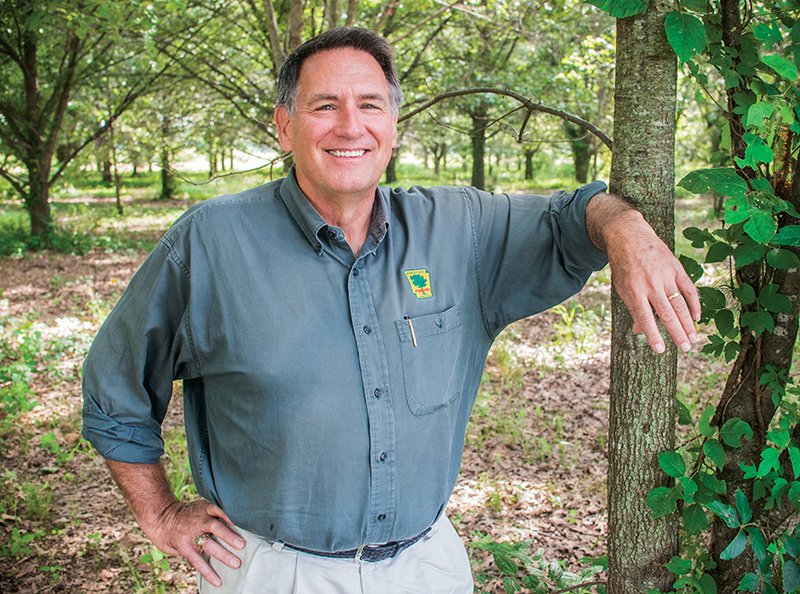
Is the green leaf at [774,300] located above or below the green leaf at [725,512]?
above

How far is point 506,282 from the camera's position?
230 centimetres

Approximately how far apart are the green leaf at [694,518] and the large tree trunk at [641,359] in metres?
0.10

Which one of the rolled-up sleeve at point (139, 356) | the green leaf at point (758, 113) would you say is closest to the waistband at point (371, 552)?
the rolled-up sleeve at point (139, 356)

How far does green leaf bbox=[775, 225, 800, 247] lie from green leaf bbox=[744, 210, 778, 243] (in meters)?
0.12

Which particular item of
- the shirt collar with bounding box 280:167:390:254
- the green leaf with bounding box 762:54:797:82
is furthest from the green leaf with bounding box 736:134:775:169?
the shirt collar with bounding box 280:167:390:254

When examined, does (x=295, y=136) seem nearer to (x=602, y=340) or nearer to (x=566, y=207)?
(x=566, y=207)

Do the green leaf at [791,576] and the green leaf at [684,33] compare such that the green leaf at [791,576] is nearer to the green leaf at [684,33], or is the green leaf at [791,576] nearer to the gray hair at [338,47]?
the green leaf at [684,33]

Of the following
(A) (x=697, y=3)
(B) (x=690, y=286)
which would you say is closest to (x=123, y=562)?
(B) (x=690, y=286)

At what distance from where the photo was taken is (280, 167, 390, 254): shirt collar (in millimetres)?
2037

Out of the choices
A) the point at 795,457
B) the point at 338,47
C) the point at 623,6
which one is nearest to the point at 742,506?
the point at 795,457

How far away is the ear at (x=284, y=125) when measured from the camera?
7.41ft

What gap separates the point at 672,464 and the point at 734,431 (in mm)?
229

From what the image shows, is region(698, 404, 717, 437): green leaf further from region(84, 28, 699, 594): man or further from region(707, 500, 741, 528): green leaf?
region(84, 28, 699, 594): man

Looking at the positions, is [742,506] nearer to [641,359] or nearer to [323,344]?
[641,359]
